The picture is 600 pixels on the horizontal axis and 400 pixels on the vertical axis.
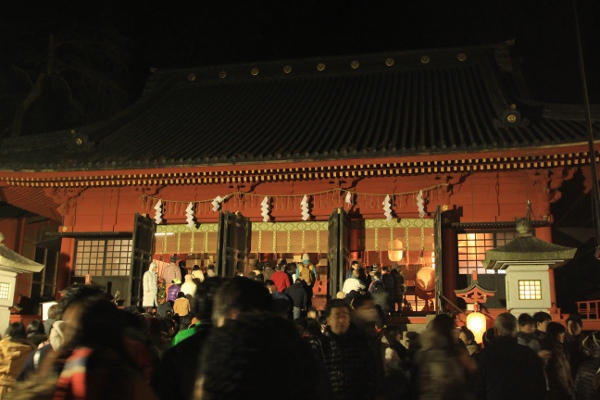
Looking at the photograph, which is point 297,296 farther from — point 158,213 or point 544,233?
point 544,233

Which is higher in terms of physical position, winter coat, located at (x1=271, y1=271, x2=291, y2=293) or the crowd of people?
winter coat, located at (x1=271, y1=271, x2=291, y2=293)

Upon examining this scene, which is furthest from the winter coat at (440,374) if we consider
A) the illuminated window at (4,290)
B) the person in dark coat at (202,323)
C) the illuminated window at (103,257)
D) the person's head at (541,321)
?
the illuminated window at (103,257)

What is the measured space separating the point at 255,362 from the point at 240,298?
26.7 inches

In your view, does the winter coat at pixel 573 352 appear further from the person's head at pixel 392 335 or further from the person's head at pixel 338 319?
the person's head at pixel 338 319

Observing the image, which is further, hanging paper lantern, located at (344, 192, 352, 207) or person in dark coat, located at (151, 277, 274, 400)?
hanging paper lantern, located at (344, 192, 352, 207)

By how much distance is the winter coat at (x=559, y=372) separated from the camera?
666 cm

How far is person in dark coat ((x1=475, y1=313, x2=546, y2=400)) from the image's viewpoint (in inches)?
204

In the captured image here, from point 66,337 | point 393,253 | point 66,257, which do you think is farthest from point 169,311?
point 66,337

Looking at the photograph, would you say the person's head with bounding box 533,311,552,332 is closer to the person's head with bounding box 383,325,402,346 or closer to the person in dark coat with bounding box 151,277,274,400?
the person's head with bounding box 383,325,402,346

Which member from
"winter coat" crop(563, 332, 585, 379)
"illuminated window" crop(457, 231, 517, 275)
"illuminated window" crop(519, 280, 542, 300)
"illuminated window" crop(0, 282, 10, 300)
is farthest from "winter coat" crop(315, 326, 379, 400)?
"illuminated window" crop(457, 231, 517, 275)

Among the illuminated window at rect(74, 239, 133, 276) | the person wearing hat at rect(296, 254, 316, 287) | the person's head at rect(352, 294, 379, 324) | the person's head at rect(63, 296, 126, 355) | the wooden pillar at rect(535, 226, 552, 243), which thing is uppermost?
the wooden pillar at rect(535, 226, 552, 243)

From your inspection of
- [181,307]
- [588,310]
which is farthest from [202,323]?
[588,310]

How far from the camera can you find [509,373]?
519cm

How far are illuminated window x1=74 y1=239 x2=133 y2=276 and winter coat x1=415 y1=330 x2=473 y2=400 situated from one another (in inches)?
526
